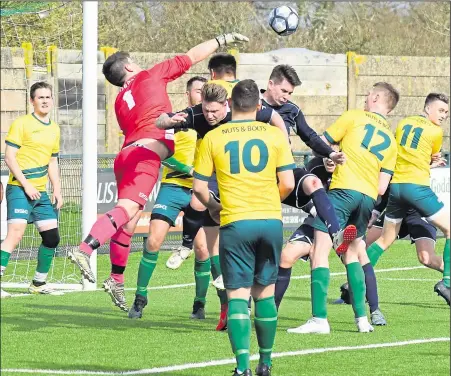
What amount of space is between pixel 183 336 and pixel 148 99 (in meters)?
1.95

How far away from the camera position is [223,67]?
9.46 m

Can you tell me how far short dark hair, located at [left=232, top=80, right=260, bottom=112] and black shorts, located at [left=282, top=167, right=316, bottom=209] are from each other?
1828 millimetres

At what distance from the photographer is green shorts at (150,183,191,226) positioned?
34.2ft

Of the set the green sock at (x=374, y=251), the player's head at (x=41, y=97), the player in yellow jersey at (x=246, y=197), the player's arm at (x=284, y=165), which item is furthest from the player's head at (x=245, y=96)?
the player's head at (x=41, y=97)

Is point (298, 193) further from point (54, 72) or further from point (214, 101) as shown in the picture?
point (54, 72)

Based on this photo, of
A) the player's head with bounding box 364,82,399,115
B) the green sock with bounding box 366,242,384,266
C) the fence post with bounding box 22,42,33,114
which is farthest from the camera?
the fence post with bounding box 22,42,33,114

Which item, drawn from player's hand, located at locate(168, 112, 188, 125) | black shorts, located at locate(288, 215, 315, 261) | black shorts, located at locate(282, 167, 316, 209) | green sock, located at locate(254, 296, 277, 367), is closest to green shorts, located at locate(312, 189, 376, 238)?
→ black shorts, located at locate(288, 215, 315, 261)

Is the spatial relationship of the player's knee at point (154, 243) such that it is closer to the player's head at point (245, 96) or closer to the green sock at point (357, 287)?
the green sock at point (357, 287)

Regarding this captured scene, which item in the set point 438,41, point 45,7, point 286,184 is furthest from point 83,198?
point 438,41

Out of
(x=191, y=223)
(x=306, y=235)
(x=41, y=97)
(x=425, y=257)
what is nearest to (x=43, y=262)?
(x=41, y=97)

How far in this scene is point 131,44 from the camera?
24125 mm

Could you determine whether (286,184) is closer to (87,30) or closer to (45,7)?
(87,30)

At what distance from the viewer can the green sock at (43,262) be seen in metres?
12.2

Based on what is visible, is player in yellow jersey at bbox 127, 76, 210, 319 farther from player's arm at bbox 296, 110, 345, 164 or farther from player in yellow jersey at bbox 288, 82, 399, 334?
player's arm at bbox 296, 110, 345, 164
